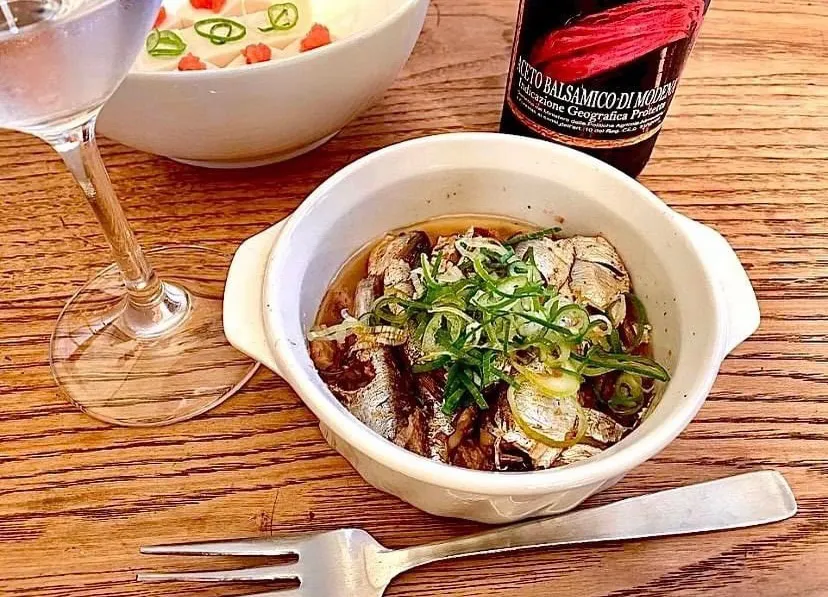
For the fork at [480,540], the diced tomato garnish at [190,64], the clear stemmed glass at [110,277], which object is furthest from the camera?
the diced tomato garnish at [190,64]

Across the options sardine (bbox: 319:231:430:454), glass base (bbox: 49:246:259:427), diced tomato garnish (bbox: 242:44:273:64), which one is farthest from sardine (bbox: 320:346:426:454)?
diced tomato garnish (bbox: 242:44:273:64)

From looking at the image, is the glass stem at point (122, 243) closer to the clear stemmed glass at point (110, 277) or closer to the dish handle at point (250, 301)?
the clear stemmed glass at point (110, 277)

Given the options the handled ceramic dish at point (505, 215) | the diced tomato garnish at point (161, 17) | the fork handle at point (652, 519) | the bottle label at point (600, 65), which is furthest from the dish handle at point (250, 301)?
the diced tomato garnish at point (161, 17)

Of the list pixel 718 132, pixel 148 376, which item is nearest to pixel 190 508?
pixel 148 376

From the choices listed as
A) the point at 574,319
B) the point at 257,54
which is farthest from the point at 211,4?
the point at 574,319

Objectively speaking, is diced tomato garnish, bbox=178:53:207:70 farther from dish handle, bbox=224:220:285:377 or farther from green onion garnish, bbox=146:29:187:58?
dish handle, bbox=224:220:285:377

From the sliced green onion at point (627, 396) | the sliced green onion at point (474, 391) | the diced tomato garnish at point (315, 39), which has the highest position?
the diced tomato garnish at point (315, 39)

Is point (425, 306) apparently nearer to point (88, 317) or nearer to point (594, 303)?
point (594, 303)
